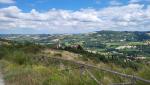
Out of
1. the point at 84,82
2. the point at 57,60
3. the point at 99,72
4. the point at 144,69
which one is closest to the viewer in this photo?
the point at 144,69

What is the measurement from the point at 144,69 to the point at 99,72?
250 centimetres

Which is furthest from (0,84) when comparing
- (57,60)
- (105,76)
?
(57,60)

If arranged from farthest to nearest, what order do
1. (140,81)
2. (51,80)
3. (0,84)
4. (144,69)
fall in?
(0,84), (51,80), (144,69), (140,81)

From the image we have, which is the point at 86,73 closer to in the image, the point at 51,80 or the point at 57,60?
the point at 51,80

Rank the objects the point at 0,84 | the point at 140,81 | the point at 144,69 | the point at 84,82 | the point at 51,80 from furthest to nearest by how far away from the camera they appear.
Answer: the point at 0,84 → the point at 51,80 → the point at 84,82 → the point at 144,69 → the point at 140,81

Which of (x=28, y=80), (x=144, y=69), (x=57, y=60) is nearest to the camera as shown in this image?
(x=144, y=69)

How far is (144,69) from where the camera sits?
315 inches

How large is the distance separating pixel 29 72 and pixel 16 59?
6027 mm

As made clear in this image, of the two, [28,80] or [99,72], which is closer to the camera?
[99,72]

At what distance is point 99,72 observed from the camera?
10.4 metres

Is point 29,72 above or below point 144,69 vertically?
below

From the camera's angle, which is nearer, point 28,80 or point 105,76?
point 105,76

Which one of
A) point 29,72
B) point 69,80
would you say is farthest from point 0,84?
point 69,80

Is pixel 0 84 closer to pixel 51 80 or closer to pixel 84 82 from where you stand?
pixel 51 80
